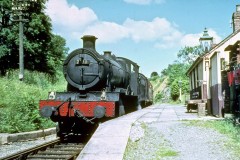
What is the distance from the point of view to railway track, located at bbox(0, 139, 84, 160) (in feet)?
24.6

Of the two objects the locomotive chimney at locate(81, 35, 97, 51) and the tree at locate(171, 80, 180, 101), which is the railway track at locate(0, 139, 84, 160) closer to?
the locomotive chimney at locate(81, 35, 97, 51)

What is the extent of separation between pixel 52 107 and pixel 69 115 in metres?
0.57

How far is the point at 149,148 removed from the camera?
6801mm

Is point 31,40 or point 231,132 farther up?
point 31,40

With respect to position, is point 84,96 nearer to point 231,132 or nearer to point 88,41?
point 88,41

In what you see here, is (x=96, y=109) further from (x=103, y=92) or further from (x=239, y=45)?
(x=239, y=45)

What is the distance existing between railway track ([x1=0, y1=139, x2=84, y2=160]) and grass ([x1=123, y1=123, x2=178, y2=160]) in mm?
1505

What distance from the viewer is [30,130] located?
1192 cm

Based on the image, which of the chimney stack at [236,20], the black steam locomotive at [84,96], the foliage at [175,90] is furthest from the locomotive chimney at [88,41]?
the foliage at [175,90]

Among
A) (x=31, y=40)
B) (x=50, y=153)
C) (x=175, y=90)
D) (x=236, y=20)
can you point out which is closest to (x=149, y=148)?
(x=50, y=153)

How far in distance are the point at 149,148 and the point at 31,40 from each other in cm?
2615

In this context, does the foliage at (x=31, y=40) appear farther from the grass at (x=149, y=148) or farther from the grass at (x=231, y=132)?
the grass at (x=149, y=148)

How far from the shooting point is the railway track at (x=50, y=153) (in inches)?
295

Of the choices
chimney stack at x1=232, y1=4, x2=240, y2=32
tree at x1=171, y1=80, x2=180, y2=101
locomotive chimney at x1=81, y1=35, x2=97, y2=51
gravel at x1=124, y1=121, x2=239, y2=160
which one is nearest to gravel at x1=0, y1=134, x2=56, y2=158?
gravel at x1=124, y1=121, x2=239, y2=160
